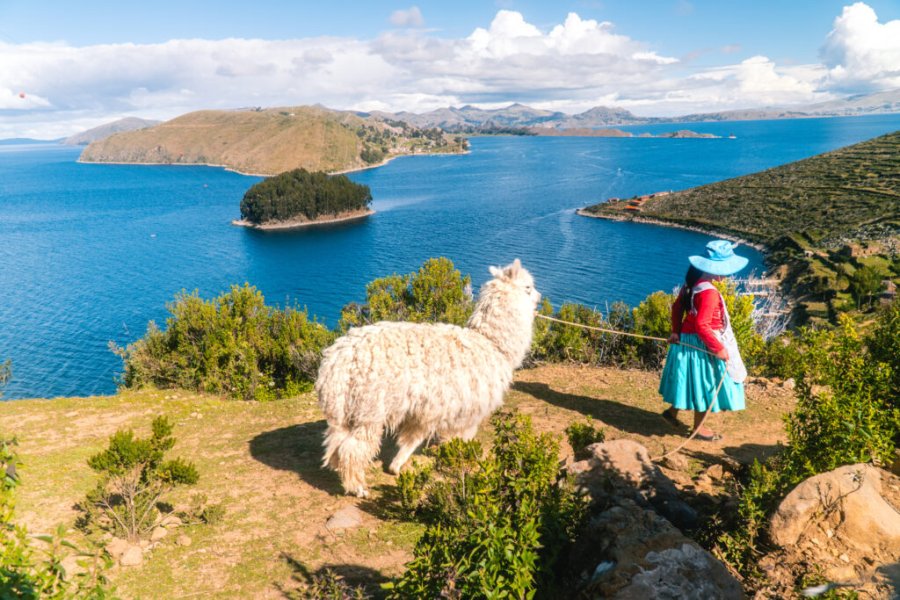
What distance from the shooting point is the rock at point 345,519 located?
6.28 m

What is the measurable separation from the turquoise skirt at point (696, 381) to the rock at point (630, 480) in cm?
267

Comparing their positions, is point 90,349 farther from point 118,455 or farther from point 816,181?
point 816,181

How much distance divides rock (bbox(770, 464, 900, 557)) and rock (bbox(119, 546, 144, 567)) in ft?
22.2

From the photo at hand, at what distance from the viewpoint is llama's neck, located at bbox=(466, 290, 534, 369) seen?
733 centimetres

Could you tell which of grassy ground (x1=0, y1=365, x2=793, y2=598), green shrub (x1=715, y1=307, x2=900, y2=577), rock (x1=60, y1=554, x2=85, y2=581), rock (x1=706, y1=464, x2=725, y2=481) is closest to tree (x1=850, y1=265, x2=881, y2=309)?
grassy ground (x1=0, y1=365, x2=793, y2=598)

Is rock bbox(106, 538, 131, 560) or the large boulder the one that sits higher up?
the large boulder

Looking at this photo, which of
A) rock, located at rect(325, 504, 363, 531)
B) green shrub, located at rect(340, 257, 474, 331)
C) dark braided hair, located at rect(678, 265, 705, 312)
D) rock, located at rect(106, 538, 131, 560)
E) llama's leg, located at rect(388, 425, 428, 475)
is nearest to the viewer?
rock, located at rect(106, 538, 131, 560)

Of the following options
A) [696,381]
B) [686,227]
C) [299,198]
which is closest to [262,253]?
[299,198]

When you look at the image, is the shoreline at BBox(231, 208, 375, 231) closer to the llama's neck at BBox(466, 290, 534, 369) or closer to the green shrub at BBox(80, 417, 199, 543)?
the green shrub at BBox(80, 417, 199, 543)

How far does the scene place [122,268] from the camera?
76125mm

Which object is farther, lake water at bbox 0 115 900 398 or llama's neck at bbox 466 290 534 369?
lake water at bbox 0 115 900 398

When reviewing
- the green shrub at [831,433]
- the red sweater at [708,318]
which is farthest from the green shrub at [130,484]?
the red sweater at [708,318]

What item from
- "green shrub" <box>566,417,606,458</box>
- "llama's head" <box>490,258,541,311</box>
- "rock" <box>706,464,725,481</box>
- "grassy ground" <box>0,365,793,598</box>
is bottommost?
"grassy ground" <box>0,365,793,598</box>

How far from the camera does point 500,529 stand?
3602 millimetres
